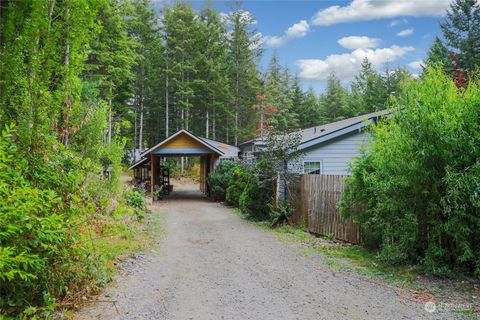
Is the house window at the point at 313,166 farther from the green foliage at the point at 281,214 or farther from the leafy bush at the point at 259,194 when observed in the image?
the green foliage at the point at 281,214

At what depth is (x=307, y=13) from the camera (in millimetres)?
15914

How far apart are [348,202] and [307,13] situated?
11082 mm

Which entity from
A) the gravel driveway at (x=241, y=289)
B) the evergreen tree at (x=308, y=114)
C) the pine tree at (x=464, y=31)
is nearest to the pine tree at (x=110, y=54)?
the gravel driveway at (x=241, y=289)

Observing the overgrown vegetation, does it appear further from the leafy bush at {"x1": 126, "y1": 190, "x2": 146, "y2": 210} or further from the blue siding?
the blue siding

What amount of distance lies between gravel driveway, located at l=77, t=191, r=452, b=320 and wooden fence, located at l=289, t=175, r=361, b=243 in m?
1.50

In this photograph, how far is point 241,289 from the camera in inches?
201

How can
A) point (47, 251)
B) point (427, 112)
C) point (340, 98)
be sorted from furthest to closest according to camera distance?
point (340, 98)
point (427, 112)
point (47, 251)

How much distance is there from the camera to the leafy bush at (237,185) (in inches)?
576

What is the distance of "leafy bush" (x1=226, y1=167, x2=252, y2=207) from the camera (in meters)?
14.6

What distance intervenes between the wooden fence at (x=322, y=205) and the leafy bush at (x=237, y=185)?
12.9 ft

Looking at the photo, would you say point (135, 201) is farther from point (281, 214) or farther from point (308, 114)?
point (308, 114)

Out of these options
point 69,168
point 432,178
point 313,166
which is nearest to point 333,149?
point 313,166

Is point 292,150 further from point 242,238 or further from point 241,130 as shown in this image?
point 241,130

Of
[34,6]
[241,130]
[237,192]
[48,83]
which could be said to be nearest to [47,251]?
[48,83]
